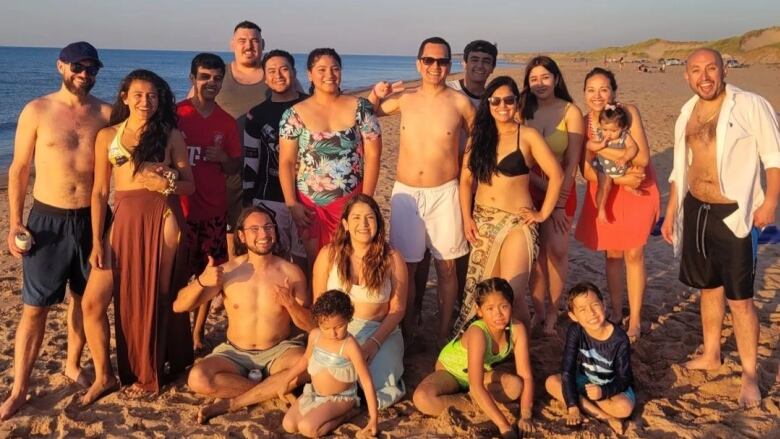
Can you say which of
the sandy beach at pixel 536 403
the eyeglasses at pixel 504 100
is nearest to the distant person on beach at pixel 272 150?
the sandy beach at pixel 536 403

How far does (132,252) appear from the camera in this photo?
424 cm

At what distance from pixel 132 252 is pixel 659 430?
3591 millimetres

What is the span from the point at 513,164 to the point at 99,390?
3292mm

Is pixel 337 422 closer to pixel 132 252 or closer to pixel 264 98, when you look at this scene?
pixel 132 252

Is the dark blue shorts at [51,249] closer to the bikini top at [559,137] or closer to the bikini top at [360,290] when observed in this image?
the bikini top at [360,290]

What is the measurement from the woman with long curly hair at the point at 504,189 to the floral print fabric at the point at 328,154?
32.1 inches

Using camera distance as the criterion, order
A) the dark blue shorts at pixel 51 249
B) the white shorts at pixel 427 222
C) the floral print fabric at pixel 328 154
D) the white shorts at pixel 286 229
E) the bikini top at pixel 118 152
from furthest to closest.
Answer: the white shorts at pixel 286 229
the white shorts at pixel 427 222
the floral print fabric at pixel 328 154
the dark blue shorts at pixel 51 249
the bikini top at pixel 118 152

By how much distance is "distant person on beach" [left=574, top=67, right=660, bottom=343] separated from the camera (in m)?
4.93

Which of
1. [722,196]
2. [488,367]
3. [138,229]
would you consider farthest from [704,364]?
[138,229]

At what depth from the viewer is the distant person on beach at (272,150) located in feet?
17.0

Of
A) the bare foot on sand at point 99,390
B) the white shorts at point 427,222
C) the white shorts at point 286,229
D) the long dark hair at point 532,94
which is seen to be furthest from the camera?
the white shorts at point 286,229

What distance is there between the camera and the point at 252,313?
14.8ft

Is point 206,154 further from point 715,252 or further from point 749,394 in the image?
point 749,394

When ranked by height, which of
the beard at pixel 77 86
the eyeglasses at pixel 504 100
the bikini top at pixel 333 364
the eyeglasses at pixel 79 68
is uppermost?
the eyeglasses at pixel 79 68
